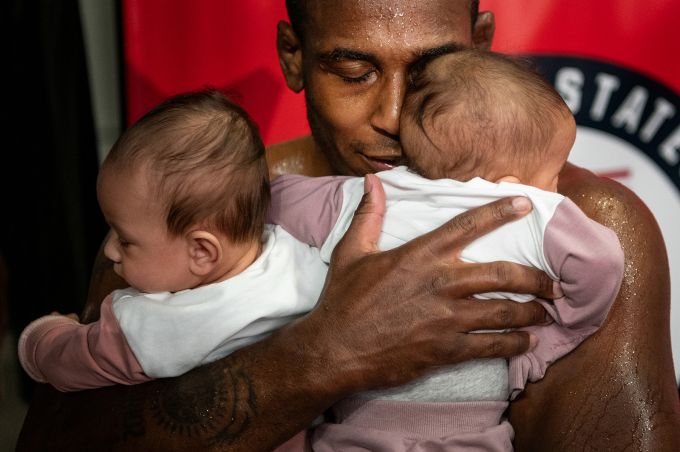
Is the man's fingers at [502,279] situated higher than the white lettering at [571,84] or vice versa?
the man's fingers at [502,279]

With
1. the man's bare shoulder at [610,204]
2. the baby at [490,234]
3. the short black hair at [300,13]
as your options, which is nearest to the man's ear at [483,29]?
the short black hair at [300,13]

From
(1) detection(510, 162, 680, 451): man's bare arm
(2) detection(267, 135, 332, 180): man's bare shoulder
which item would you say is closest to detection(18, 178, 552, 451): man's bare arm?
(1) detection(510, 162, 680, 451): man's bare arm

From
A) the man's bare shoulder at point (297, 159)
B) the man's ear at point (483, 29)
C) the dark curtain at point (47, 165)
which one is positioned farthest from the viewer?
the dark curtain at point (47, 165)

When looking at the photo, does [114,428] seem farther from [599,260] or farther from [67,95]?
[67,95]

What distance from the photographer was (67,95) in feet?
12.0

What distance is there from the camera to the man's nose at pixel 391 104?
2100 mm

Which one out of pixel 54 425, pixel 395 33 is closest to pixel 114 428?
pixel 54 425

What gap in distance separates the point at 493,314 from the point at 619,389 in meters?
0.40

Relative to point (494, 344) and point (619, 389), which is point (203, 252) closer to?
point (494, 344)

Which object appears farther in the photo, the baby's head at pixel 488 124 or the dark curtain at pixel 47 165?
the dark curtain at pixel 47 165

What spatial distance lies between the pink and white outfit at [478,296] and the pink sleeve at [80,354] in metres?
0.43

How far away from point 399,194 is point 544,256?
0.32 m

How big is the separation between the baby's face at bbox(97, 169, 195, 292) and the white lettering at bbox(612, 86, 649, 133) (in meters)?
2.22

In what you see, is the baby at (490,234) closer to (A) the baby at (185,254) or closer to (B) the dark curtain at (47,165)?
(A) the baby at (185,254)
